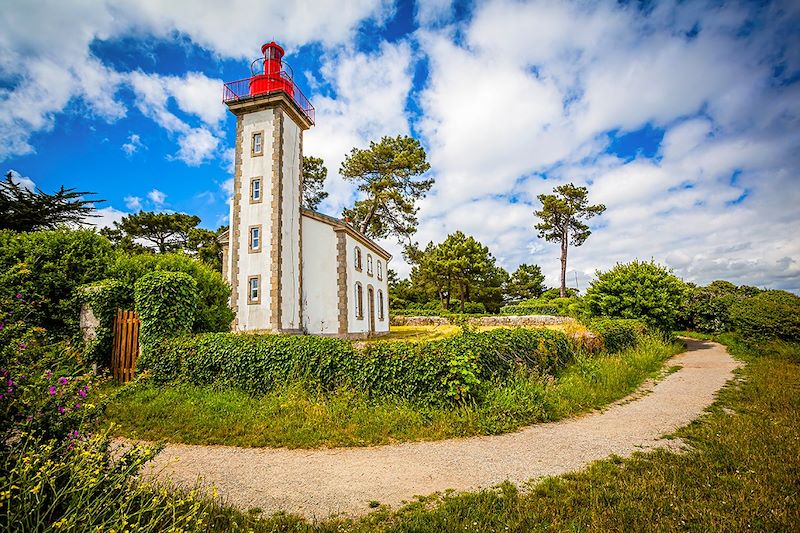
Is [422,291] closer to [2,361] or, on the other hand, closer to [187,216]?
[187,216]

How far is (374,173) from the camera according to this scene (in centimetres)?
3094

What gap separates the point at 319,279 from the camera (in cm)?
2027

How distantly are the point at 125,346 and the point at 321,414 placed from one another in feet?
20.1

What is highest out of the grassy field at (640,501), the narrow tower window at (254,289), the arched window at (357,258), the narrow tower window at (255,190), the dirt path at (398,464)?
the narrow tower window at (255,190)

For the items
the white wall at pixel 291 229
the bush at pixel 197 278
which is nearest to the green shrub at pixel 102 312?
the bush at pixel 197 278

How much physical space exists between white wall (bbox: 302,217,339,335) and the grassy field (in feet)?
54.2

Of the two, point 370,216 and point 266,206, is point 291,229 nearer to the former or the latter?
point 266,206

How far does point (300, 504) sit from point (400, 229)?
92.2ft

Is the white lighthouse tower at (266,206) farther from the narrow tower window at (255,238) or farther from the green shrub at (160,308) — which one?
the green shrub at (160,308)

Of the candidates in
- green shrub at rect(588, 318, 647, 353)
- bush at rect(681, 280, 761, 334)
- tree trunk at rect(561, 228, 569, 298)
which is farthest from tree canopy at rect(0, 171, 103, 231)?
tree trunk at rect(561, 228, 569, 298)

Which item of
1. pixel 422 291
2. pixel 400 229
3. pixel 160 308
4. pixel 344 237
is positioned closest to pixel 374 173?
pixel 400 229

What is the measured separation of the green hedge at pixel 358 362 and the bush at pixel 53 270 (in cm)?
310

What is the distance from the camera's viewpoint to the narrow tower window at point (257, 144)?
1917cm

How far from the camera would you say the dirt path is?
4.00 meters
